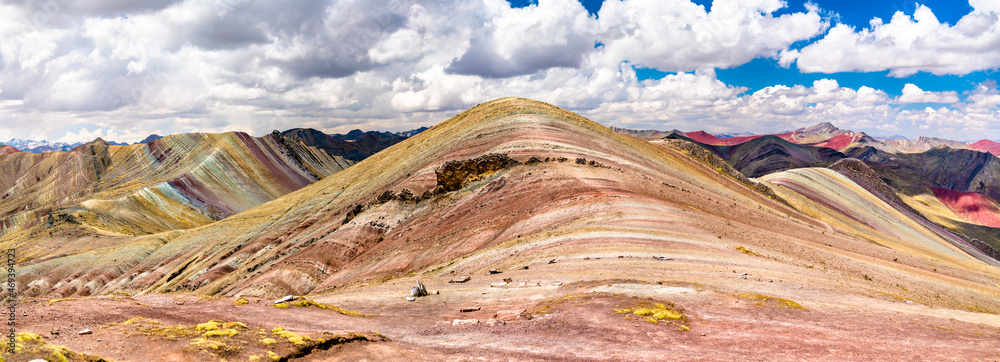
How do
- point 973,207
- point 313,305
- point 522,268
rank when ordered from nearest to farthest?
point 313,305, point 522,268, point 973,207

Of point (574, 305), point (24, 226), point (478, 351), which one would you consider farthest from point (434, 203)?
point (24, 226)

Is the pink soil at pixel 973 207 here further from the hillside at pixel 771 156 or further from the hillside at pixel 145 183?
the hillside at pixel 145 183

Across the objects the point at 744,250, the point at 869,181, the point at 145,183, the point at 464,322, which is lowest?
the point at 145,183

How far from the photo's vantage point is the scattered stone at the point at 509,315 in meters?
13.5

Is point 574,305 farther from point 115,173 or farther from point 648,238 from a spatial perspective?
point 115,173

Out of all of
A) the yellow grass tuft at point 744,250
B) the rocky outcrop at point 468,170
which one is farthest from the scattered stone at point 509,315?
the rocky outcrop at point 468,170

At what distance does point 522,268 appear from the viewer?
2061 centimetres

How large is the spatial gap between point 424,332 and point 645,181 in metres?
25.1

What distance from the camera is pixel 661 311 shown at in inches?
509

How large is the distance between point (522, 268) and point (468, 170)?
18932 millimetres

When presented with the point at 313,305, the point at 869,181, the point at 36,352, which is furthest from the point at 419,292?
the point at 869,181

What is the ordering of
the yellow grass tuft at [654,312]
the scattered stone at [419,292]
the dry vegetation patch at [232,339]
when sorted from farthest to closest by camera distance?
the scattered stone at [419,292]
the yellow grass tuft at [654,312]
the dry vegetation patch at [232,339]

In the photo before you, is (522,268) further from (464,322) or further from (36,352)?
(36,352)

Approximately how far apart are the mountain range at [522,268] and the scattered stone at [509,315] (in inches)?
4.1
